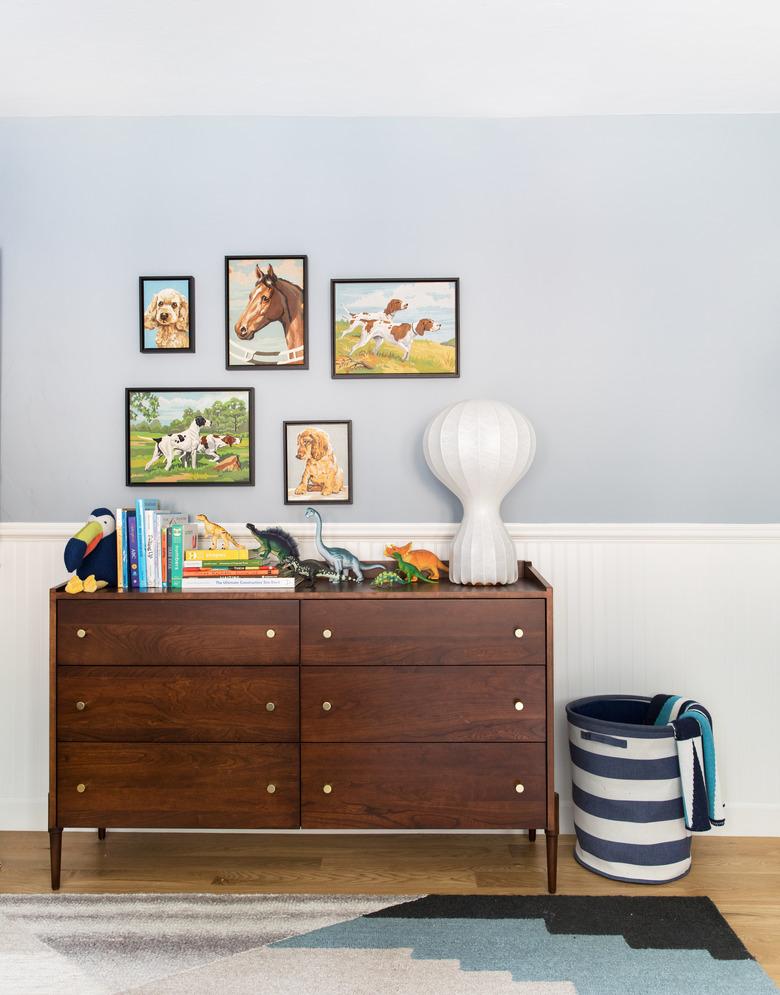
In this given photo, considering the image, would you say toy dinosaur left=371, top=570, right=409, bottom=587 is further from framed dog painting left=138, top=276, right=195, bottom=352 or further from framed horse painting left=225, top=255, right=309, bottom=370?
framed dog painting left=138, top=276, right=195, bottom=352

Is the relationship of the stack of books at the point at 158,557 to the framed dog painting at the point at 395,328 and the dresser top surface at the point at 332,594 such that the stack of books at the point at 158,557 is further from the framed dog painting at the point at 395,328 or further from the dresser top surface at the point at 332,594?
the framed dog painting at the point at 395,328

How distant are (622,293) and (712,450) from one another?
616mm

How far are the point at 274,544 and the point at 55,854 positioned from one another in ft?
3.54

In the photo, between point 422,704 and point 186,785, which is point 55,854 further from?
point 422,704

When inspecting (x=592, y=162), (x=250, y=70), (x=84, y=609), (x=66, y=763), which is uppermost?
(x=250, y=70)

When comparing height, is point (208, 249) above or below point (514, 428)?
above

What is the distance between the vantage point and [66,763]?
2080 millimetres

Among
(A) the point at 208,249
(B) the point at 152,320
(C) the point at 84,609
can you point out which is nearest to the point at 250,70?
(A) the point at 208,249

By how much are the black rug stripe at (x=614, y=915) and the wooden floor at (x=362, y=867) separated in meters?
0.04

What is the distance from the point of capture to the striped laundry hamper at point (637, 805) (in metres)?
2.13

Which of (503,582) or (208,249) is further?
(208,249)

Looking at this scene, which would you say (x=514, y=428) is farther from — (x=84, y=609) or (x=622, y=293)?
(x=84, y=609)

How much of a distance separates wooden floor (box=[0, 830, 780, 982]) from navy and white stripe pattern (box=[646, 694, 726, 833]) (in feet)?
0.69

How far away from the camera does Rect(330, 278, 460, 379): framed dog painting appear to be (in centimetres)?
251
